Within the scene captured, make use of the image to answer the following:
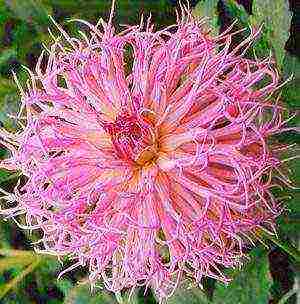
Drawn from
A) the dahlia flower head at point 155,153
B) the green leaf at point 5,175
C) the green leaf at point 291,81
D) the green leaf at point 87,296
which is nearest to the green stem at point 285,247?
the dahlia flower head at point 155,153

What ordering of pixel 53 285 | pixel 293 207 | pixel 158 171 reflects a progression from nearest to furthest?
pixel 158 171, pixel 293 207, pixel 53 285

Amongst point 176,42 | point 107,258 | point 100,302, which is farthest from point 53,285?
point 176,42

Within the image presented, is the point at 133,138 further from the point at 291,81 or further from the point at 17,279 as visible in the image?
the point at 17,279

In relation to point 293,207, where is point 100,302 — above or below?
below

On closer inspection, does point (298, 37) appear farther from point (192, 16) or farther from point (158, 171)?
point (158, 171)

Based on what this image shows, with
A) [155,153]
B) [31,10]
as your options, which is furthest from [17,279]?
[155,153]

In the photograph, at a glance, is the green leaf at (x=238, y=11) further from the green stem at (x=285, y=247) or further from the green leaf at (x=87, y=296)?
the green leaf at (x=87, y=296)

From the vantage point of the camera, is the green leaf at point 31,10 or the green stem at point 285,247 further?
the green leaf at point 31,10
